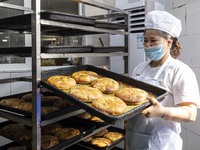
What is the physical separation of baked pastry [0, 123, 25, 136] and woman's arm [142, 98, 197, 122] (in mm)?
879

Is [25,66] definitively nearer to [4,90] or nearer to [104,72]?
[4,90]

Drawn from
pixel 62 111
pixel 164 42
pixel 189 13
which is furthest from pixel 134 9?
pixel 62 111

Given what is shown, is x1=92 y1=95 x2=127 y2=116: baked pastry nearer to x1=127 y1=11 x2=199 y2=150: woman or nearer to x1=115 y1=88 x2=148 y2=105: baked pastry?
x1=115 y1=88 x2=148 y2=105: baked pastry

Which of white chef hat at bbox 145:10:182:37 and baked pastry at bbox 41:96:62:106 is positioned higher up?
white chef hat at bbox 145:10:182:37

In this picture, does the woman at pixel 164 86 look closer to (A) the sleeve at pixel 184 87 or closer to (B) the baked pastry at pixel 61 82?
(A) the sleeve at pixel 184 87

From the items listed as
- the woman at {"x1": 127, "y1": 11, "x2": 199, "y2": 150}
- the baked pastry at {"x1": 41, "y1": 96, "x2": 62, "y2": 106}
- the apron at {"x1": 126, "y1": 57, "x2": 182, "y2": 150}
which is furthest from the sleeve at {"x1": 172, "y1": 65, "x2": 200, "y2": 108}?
the baked pastry at {"x1": 41, "y1": 96, "x2": 62, "y2": 106}

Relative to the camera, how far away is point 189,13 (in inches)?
95.9

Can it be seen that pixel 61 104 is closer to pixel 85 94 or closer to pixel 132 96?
pixel 85 94

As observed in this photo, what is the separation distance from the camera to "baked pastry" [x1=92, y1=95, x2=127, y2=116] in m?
A: 1.06

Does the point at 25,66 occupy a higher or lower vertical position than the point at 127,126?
higher

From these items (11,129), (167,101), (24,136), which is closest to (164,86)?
(167,101)

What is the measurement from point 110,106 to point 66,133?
496 millimetres

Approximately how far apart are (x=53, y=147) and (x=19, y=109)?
289 mm

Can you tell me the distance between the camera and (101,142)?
5.48 ft
